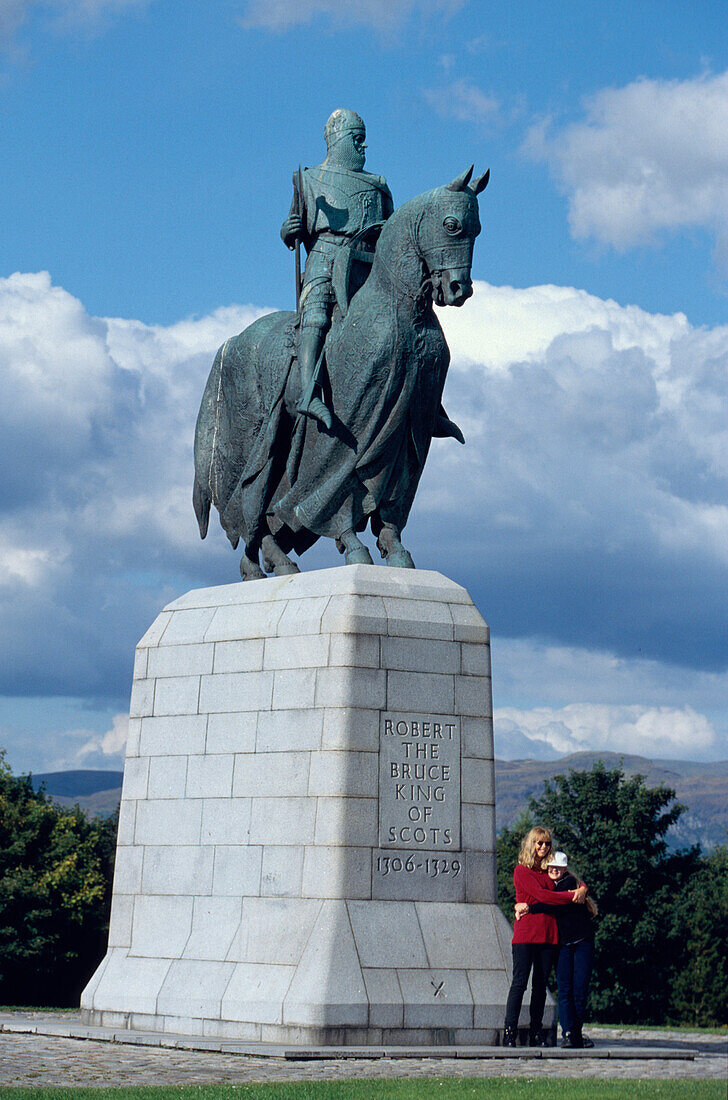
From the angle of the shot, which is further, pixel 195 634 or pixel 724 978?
pixel 724 978

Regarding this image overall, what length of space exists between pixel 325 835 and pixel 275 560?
14.7 ft

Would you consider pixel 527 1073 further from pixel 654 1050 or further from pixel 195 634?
pixel 195 634

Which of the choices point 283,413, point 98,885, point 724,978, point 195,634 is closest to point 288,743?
point 195,634

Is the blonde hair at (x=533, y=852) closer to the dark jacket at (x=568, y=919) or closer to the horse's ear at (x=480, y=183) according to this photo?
the dark jacket at (x=568, y=919)

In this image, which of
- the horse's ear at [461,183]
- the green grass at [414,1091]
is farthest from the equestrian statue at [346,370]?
the green grass at [414,1091]

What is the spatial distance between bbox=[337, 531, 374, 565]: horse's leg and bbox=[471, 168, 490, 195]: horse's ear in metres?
4.14

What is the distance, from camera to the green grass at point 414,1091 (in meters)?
10.5

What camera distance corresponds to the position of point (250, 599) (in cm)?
1761

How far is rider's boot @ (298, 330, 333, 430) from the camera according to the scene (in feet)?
57.3

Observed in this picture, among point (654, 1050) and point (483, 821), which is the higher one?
point (483, 821)

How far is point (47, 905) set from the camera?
40750mm

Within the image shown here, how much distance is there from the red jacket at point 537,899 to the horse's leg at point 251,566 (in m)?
6.04

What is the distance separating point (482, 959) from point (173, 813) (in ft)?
13.3

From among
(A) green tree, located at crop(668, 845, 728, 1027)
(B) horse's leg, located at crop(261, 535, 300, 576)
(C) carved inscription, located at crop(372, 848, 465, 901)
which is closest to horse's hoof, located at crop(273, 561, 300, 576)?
(B) horse's leg, located at crop(261, 535, 300, 576)
